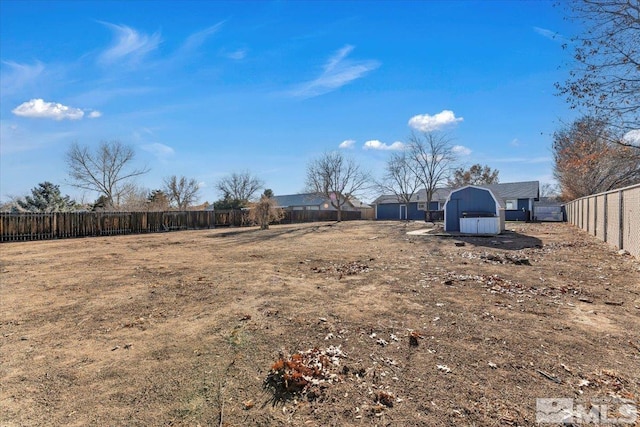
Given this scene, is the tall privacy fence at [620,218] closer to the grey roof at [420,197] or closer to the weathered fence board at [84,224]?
the weathered fence board at [84,224]

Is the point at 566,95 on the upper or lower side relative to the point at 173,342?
upper

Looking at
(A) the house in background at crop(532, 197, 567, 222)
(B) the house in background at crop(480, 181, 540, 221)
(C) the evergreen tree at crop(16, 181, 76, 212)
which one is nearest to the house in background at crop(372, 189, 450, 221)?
(B) the house in background at crop(480, 181, 540, 221)

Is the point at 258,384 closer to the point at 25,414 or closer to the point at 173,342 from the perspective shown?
the point at 173,342

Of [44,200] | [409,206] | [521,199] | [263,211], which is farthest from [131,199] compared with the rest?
[521,199]

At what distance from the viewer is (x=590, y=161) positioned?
13.7m

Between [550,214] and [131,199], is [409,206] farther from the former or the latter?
[131,199]

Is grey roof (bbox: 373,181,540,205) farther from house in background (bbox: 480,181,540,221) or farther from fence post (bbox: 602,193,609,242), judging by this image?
fence post (bbox: 602,193,609,242)

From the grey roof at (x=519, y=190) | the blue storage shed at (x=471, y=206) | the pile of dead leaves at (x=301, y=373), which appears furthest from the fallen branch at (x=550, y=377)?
the grey roof at (x=519, y=190)

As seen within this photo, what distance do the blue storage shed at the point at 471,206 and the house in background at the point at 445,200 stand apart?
37.0ft

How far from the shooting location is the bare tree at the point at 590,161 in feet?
39.6

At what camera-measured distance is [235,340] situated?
3557 mm

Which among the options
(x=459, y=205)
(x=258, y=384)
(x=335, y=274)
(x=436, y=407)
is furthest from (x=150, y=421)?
(x=459, y=205)

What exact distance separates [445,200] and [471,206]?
1471 centimetres

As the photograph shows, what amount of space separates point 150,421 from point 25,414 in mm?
1010
